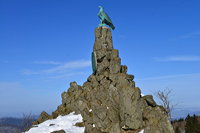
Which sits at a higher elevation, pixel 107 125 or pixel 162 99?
pixel 162 99

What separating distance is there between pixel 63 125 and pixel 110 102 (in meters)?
7.84

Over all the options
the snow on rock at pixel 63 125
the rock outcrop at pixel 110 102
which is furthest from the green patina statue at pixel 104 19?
the snow on rock at pixel 63 125

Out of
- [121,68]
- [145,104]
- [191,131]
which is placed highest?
[121,68]

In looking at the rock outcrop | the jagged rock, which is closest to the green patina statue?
the rock outcrop

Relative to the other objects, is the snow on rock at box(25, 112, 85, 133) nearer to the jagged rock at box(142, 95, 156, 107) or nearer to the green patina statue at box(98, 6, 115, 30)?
the jagged rock at box(142, 95, 156, 107)

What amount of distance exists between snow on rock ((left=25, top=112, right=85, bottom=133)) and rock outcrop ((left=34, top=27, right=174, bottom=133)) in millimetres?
1204

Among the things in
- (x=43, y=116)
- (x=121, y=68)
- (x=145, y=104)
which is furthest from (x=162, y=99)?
(x=43, y=116)

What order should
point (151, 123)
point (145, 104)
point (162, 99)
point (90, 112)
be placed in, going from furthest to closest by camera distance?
point (162, 99) → point (90, 112) → point (145, 104) → point (151, 123)

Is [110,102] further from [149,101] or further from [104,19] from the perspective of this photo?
[104,19]

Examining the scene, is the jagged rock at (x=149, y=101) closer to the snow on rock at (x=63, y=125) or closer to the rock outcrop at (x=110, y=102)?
the rock outcrop at (x=110, y=102)

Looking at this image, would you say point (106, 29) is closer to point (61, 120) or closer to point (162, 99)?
point (61, 120)

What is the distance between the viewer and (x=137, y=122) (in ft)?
114

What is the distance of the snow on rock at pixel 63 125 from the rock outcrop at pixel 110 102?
120 cm

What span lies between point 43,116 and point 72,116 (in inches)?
306
